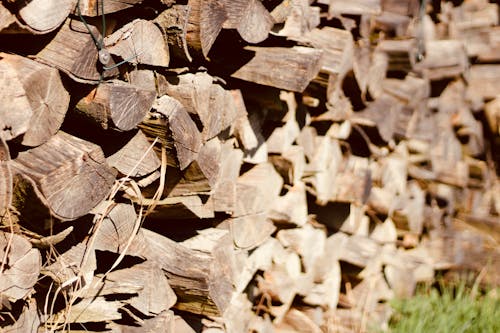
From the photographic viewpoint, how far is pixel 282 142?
2750 mm

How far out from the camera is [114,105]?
5.70 feet

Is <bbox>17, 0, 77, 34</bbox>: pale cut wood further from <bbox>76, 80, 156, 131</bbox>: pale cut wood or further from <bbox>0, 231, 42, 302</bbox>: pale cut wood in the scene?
<bbox>0, 231, 42, 302</bbox>: pale cut wood

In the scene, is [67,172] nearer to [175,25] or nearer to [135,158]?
[135,158]

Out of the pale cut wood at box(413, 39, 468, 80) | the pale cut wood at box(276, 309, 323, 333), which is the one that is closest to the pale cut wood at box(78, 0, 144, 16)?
the pale cut wood at box(276, 309, 323, 333)

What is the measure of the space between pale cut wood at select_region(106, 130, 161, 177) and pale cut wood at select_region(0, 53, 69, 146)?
26 centimetres

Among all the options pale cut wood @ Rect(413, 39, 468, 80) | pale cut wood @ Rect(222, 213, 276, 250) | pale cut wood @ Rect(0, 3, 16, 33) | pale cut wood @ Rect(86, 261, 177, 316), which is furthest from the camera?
pale cut wood @ Rect(413, 39, 468, 80)

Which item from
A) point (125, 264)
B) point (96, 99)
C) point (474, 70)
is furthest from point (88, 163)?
point (474, 70)

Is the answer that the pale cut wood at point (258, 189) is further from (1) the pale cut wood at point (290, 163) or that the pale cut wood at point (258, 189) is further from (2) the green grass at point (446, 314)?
(2) the green grass at point (446, 314)

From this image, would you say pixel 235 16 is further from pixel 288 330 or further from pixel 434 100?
pixel 434 100

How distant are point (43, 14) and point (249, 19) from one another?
2.57ft

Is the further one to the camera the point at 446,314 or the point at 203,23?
the point at 446,314

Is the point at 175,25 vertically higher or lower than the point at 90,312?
higher

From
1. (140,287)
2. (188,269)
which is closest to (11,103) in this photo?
(140,287)

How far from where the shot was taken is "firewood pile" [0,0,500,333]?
1664 millimetres
